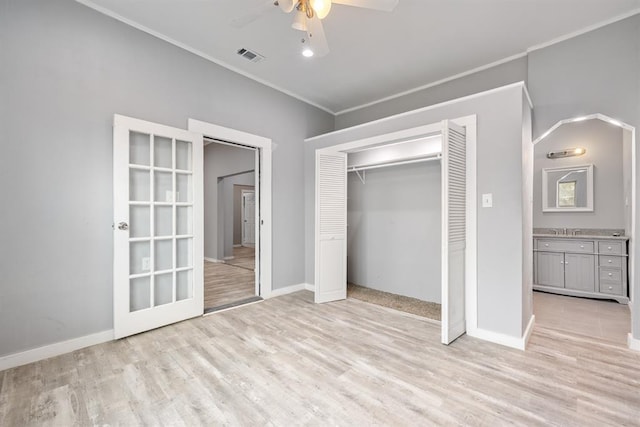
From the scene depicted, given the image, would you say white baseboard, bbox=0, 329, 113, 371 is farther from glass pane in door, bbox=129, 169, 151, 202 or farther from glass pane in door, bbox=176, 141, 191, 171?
glass pane in door, bbox=176, 141, 191, 171

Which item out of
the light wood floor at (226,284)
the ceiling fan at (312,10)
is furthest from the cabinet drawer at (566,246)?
the light wood floor at (226,284)

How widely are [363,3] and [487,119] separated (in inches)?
65.5

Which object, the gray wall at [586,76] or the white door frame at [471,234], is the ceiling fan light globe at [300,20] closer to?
the white door frame at [471,234]

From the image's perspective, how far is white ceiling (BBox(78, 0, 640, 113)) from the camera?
2480 millimetres

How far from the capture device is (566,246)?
4133mm

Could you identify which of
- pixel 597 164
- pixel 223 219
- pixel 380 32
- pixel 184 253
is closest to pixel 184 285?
pixel 184 253

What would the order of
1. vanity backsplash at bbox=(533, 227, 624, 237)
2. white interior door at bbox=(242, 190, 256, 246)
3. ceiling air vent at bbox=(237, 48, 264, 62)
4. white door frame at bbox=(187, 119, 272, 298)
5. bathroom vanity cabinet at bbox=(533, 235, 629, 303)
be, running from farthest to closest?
white interior door at bbox=(242, 190, 256, 246), vanity backsplash at bbox=(533, 227, 624, 237), white door frame at bbox=(187, 119, 272, 298), bathroom vanity cabinet at bbox=(533, 235, 629, 303), ceiling air vent at bbox=(237, 48, 264, 62)

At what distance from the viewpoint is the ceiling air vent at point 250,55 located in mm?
3199

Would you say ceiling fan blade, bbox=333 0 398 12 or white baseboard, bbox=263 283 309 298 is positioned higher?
ceiling fan blade, bbox=333 0 398 12

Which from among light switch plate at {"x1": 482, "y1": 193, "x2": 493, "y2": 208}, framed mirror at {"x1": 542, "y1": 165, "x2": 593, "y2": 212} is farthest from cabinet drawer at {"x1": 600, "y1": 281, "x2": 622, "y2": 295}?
light switch plate at {"x1": 482, "y1": 193, "x2": 493, "y2": 208}

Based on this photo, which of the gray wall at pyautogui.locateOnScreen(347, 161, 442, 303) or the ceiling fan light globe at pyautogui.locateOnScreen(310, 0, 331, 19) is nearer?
the ceiling fan light globe at pyautogui.locateOnScreen(310, 0, 331, 19)

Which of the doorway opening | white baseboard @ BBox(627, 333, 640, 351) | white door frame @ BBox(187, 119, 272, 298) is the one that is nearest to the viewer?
white baseboard @ BBox(627, 333, 640, 351)

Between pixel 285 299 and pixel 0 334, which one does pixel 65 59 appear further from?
pixel 285 299

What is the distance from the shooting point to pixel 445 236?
2.53m
